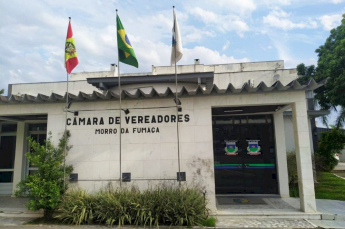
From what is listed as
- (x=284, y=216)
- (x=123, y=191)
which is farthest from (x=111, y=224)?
(x=284, y=216)

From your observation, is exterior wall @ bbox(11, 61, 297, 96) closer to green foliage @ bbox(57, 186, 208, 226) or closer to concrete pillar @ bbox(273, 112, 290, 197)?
concrete pillar @ bbox(273, 112, 290, 197)

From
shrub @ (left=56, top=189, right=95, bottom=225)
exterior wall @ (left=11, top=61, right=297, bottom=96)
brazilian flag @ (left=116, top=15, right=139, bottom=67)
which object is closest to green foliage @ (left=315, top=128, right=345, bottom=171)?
exterior wall @ (left=11, top=61, right=297, bottom=96)

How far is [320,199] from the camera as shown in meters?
9.88

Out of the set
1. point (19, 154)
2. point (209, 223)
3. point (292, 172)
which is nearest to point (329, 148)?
point (292, 172)

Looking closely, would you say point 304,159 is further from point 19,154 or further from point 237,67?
point 237,67

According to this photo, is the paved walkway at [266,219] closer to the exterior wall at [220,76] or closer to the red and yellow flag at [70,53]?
the red and yellow flag at [70,53]

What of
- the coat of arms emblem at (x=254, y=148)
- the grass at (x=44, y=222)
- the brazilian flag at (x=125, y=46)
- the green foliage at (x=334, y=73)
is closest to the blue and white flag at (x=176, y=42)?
the brazilian flag at (x=125, y=46)

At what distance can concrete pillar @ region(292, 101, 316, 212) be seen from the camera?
750 centimetres

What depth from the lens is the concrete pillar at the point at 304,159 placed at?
24.6 feet

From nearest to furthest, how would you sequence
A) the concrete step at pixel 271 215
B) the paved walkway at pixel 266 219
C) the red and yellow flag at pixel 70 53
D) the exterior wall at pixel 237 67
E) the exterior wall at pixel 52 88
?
the paved walkway at pixel 266 219
the concrete step at pixel 271 215
the red and yellow flag at pixel 70 53
the exterior wall at pixel 52 88
the exterior wall at pixel 237 67

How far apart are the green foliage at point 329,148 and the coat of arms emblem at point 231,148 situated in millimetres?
8503

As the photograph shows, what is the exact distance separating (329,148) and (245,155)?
9.40 m

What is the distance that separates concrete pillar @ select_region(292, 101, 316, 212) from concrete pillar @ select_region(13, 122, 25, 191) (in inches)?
441

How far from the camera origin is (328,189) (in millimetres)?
11648
